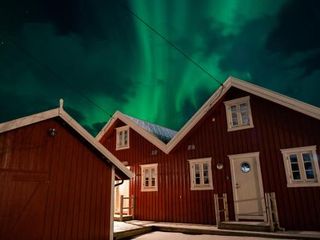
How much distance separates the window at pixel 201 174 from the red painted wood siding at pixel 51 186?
476 centimetres

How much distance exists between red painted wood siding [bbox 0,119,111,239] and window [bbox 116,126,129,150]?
646cm

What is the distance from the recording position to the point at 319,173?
8.29m

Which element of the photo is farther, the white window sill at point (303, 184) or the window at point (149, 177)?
the window at point (149, 177)

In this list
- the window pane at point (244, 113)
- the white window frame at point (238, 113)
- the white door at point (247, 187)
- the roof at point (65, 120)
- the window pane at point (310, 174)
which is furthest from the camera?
the window pane at point (244, 113)

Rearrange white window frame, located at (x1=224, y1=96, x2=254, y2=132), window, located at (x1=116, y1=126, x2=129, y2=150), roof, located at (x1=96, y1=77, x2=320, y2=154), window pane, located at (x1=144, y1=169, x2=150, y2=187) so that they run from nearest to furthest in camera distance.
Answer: roof, located at (x1=96, y1=77, x2=320, y2=154), white window frame, located at (x1=224, y1=96, x2=254, y2=132), window pane, located at (x1=144, y1=169, x2=150, y2=187), window, located at (x1=116, y1=126, x2=129, y2=150)

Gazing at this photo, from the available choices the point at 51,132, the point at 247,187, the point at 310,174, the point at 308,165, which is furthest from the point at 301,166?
the point at 51,132

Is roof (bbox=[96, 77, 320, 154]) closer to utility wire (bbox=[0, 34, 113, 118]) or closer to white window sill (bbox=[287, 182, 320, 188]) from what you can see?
white window sill (bbox=[287, 182, 320, 188])

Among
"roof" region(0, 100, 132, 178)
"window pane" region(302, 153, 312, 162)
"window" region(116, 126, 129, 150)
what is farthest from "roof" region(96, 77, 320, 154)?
"roof" region(0, 100, 132, 178)

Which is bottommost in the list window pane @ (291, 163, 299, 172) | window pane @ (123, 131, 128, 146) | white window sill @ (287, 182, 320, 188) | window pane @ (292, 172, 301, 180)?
white window sill @ (287, 182, 320, 188)

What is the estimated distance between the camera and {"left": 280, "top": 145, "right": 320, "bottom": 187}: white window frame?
836 centimetres

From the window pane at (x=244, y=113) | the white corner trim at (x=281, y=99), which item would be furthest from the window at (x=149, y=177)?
the white corner trim at (x=281, y=99)

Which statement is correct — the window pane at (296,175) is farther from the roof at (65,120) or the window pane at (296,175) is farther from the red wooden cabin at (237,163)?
the roof at (65,120)

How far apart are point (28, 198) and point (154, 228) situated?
591cm

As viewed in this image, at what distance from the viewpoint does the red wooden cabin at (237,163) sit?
28.3ft
